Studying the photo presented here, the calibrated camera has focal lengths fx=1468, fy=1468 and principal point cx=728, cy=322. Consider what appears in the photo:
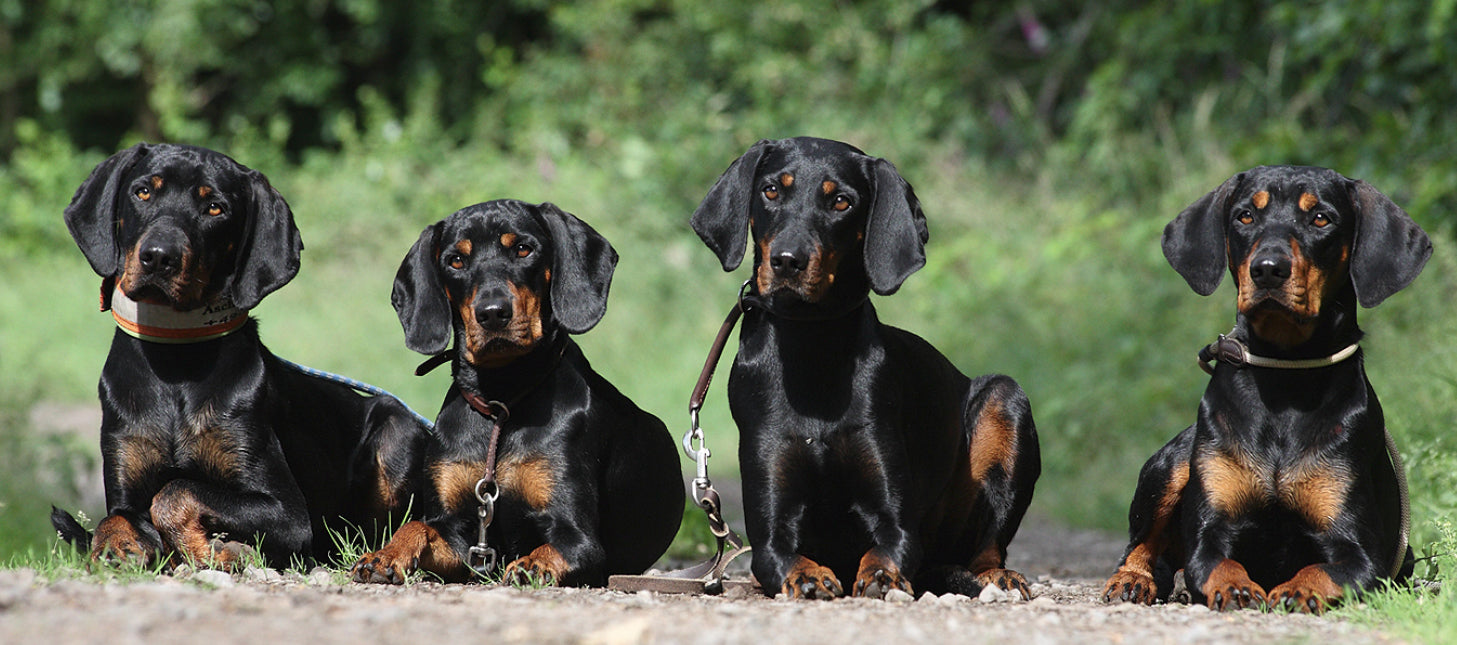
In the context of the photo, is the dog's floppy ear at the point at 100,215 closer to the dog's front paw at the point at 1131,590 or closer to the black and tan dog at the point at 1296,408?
the dog's front paw at the point at 1131,590

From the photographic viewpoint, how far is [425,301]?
16.7ft

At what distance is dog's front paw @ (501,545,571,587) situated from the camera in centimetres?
468

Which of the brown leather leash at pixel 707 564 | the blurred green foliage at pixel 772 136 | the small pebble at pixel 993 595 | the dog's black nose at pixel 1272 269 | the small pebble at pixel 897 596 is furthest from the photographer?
the blurred green foliage at pixel 772 136

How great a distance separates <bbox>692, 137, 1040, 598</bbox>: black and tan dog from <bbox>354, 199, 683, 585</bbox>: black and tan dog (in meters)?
0.53

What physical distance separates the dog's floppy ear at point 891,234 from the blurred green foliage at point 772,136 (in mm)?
2813

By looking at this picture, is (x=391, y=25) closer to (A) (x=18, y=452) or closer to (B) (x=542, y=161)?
(B) (x=542, y=161)

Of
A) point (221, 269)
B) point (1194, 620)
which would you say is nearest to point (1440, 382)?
point (1194, 620)

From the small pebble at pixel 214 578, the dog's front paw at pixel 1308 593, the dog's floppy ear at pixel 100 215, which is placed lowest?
the dog's front paw at pixel 1308 593

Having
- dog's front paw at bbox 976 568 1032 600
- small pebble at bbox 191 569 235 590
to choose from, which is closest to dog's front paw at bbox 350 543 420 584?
small pebble at bbox 191 569 235 590

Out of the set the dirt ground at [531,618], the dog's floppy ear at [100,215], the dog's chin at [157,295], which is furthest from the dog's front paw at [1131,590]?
the dog's floppy ear at [100,215]

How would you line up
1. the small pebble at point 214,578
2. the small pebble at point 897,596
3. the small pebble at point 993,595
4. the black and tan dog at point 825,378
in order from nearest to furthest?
1. the small pebble at point 214,578
2. the small pebble at point 897,596
3. the black and tan dog at point 825,378
4. the small pebble at point 993,595

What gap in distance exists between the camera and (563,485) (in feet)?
16.1

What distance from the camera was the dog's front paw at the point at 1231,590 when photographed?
14.3 feet

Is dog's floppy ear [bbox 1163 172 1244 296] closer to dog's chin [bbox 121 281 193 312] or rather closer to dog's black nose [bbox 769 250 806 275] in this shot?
dog's black nose [bbox 769 250 806 275]
